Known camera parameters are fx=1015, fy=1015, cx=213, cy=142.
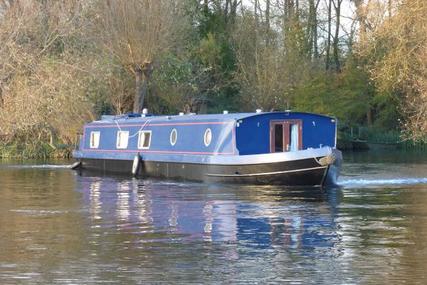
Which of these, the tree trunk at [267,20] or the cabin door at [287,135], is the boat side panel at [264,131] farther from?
the tree trunk at [267,20]

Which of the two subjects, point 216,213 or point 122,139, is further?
point 122,139

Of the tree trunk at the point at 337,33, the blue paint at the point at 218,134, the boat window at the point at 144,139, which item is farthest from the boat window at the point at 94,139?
the tree trunk at the point at 337,33

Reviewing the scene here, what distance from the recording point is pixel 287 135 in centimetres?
3034

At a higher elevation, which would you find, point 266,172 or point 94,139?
point 94,139

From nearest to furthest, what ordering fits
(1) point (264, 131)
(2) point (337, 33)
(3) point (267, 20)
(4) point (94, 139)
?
(1) point (264, 131) < (4) point (94, 139) < (3) point (267, 20) < (2) point (337, 33)

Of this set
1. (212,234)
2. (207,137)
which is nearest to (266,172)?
(207,137)

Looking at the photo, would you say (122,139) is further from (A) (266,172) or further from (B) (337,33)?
(B) (337,33)

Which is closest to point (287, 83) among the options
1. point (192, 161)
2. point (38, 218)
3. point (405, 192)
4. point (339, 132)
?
point (339, 132)

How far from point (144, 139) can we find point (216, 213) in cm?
1437

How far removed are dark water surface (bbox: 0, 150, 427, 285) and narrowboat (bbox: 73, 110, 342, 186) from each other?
90cm

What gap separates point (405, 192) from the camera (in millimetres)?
26578

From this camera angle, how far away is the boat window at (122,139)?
119ft

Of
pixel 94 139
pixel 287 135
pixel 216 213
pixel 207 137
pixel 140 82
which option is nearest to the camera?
pixel 216 213

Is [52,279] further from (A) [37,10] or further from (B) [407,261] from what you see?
(A) [37,10]
